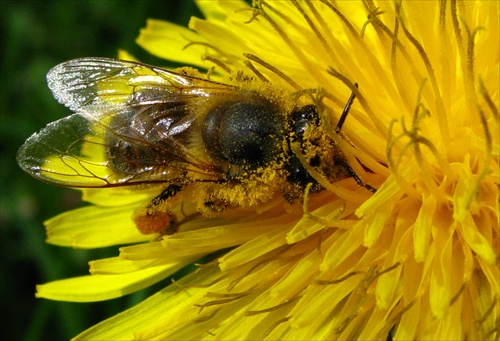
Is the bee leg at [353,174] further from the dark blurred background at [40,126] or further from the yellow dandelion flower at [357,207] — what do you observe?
the dark blurred background at [40,126]

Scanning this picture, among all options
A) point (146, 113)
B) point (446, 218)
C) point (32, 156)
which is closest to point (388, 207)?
point (446, 218)

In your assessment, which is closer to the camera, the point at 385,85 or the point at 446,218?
the point at 446,218

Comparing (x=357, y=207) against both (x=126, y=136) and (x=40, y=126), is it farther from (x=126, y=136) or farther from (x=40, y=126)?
(x=40, y=126)

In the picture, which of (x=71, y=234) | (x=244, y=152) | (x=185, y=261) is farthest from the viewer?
(x=71, y=234)

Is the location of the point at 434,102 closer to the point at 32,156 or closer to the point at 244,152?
the point at 244,152

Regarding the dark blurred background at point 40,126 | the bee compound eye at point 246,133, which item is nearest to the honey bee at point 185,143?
the bee compound eye at point 246,133

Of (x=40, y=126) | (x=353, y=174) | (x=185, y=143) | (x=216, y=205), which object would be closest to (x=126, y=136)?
(x=185, y=143)
